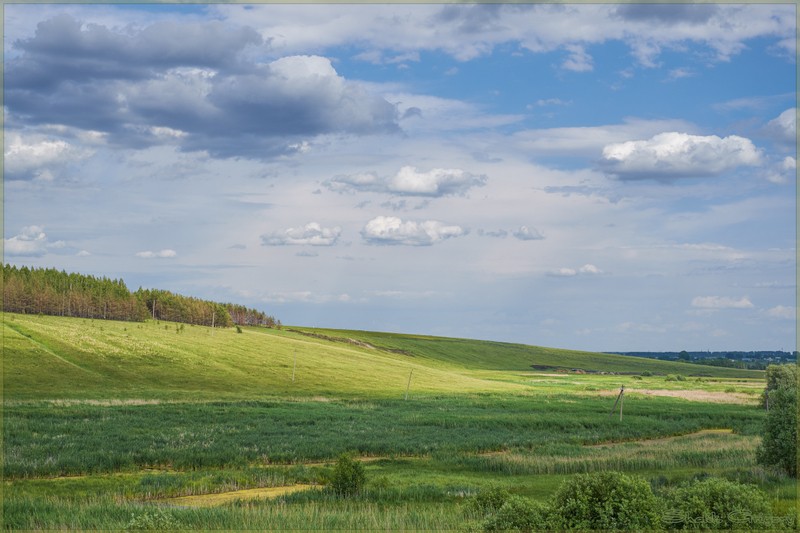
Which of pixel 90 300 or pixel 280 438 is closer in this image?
pixel 280 438

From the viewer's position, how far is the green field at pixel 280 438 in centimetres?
2006

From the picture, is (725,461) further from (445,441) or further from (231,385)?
(231,385)

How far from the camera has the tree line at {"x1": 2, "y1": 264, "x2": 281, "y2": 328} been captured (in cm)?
12769

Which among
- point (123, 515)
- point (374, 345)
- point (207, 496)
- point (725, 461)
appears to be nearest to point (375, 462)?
point (207, 496)

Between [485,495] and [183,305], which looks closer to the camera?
[485,495]

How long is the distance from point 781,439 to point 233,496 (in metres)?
20.5

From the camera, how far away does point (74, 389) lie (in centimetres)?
7194

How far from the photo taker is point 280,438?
42.0 m

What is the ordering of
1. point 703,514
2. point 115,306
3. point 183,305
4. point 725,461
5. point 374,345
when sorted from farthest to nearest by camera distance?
point 374,345
point 183,305
point 115,306
point 725,461
point 703,514

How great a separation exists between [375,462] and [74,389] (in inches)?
1927

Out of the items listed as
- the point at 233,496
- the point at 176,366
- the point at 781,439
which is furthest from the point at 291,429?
the point at 176,366

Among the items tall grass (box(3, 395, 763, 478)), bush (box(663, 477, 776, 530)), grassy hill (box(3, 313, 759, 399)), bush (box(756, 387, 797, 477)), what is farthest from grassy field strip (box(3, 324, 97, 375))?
bush (box(663, 477, 776, 530))

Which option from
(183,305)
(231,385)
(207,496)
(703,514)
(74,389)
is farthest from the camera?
(183,305)

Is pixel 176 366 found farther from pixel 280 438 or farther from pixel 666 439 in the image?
pixel 666 439
